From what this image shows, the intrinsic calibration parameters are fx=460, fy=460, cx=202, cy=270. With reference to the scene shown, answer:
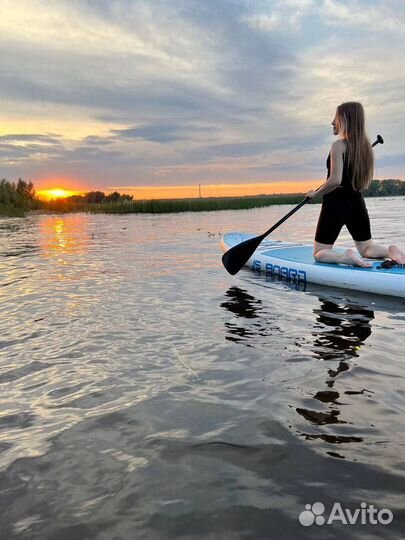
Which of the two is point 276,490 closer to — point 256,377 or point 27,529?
point 27,529

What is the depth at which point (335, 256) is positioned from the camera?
702 centimetres

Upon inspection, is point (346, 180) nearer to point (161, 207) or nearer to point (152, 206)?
point (161, 207)

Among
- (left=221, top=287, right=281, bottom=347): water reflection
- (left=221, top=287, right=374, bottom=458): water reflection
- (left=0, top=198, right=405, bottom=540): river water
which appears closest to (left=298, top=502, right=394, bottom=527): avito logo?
(left=0, top=198, right=405, bottom=540): river water

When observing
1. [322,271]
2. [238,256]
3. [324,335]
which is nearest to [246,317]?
[324,335]

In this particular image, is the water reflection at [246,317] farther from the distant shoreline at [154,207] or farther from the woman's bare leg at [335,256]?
the distant shoreline at [154,207]

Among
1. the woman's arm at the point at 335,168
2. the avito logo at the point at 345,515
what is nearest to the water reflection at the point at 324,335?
the avito logo at the point at 345,515

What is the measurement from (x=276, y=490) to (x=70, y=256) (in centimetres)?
1021

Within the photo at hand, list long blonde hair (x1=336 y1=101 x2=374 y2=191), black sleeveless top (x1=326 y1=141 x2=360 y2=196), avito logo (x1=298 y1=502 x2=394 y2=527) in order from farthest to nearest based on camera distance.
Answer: black sleeveless top (x1=326 y1=141 x2=360 y2=196)
long blonde hair (x1=336 y1=101 x2=374 y2=191)
avito logo (x1=298 y1=502 x2=394 y2=527)

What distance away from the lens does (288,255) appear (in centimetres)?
842

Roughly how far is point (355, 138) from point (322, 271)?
195 cm

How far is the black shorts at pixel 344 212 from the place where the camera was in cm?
→ 662

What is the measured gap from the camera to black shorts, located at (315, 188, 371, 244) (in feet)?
21.7

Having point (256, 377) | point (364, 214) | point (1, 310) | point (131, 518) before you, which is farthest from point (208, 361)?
point (364, 214)

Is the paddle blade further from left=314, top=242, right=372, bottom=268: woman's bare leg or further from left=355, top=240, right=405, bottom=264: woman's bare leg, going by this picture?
left=355, top=240, right=405, bottom=264: woman's bare leg
